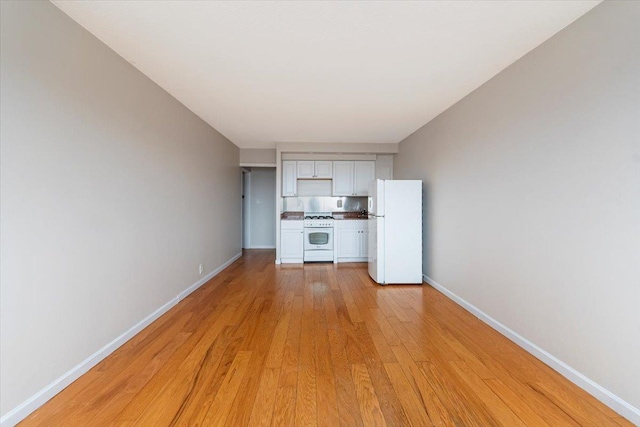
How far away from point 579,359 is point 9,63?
145 inches

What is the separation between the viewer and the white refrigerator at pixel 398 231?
4.05 metres

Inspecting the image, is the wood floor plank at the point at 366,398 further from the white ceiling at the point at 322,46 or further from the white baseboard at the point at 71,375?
the white ceiling at the point at 322,46

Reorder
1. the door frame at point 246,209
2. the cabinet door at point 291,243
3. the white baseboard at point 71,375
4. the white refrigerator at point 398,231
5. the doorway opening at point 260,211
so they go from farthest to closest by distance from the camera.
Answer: the doorway opening at point 260,211, the door frame at point 246,209, the cabinet door at point 291,243, the white refrigerator at point 398,231, the white baseboard at point 71,375

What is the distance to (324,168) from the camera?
5.93 metres

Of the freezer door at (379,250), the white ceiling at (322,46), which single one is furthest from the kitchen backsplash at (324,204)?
the white ceiling at (322,46)

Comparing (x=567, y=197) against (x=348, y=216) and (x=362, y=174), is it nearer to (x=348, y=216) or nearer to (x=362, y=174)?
(x=362, y=174)

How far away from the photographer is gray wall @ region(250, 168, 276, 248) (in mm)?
7301

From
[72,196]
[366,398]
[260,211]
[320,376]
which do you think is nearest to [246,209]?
[260,211]

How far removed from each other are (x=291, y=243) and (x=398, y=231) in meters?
2.35

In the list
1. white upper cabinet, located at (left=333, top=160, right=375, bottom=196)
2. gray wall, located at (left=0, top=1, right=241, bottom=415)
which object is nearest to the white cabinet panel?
white upper cabinet, located at (left=333, top=160, right=375, bottom=196)

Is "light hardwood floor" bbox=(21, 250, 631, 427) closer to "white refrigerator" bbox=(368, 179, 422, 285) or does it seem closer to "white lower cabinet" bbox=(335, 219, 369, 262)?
"white refrigerator" bbox=(368, 179, 422, 285)

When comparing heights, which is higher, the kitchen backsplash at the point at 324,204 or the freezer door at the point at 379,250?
the kitchen backsplash at the point at 324,204

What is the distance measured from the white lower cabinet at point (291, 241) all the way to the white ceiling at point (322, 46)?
2671 mm

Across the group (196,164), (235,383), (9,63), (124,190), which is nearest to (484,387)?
(235,383)
